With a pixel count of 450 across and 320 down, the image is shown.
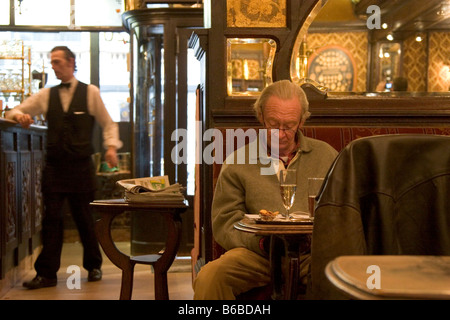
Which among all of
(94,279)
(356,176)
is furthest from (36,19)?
(356,176)

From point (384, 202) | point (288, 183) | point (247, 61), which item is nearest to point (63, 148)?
point (247, 61)

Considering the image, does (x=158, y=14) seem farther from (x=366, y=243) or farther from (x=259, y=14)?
(x=366, y=243)

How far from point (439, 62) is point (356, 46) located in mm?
701

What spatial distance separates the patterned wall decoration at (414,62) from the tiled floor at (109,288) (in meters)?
1.92

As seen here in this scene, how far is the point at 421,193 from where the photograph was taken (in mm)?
1458

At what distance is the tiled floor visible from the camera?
438 cm

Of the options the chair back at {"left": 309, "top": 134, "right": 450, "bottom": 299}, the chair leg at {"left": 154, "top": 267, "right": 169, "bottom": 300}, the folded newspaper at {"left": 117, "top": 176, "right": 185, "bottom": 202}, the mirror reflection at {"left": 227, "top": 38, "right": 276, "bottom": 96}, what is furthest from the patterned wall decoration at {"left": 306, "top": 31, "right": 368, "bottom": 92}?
the chair back at {"left": 309, "top": 134, "right": 450, "bottom": 299}

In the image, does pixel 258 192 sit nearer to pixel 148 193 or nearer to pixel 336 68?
pixel 148 193

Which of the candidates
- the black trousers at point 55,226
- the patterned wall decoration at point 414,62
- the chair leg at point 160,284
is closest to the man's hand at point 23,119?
the black trousers at point 55,226

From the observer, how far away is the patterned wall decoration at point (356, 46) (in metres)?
4.49

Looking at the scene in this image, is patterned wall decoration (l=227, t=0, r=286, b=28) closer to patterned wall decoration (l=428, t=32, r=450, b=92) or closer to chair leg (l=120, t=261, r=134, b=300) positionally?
patterned wall decoration (l=428, t=32, r=450, b=92)

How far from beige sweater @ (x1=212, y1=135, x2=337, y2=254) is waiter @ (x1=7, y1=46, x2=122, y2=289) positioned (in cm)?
210

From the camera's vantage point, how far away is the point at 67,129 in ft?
15.4

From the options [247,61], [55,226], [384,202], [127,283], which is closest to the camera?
[384,202]
